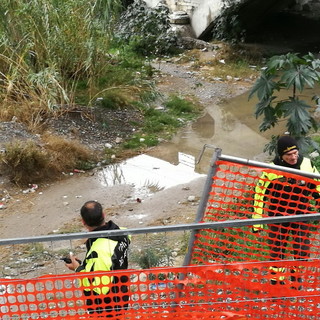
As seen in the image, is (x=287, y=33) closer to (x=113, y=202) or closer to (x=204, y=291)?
(x=113, y=202)

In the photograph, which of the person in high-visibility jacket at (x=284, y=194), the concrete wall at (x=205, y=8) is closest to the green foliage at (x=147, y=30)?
the concrete wall at (x=205, y=8)

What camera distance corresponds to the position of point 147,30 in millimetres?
12836

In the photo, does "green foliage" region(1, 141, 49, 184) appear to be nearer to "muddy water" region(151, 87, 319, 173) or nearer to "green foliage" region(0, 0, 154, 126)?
"green foliage" region(0, 0, 154, 126)

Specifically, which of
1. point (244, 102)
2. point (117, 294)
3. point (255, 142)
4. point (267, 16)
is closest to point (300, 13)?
point (267, 16)

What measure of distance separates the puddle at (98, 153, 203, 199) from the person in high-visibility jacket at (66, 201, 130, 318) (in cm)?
330

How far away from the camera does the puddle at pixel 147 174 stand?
264 inches

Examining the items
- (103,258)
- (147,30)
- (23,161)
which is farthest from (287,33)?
(103,258)

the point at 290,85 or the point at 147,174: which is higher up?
the point at 290,85

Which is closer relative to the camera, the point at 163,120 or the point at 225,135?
the point at 225,135

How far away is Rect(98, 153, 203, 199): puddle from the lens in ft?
22.0

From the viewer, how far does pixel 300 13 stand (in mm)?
15320

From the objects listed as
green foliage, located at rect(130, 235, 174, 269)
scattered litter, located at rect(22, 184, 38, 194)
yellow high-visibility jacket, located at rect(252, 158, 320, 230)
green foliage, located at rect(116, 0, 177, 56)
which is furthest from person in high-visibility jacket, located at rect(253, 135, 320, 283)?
green foliage, located at rect(116, 0, 177, 56)

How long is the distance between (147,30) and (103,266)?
413 inches

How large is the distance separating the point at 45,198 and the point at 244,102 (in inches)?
185
